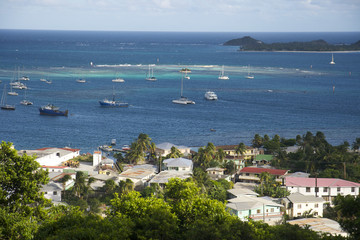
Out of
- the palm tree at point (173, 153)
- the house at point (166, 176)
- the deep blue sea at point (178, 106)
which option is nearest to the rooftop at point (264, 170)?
the house at point (166, 176)

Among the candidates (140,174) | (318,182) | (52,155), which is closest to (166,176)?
(140,174)

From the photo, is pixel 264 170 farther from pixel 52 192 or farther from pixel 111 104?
pixel 111 104

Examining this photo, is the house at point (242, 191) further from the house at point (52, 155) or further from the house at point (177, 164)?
the house at point (52, 155)

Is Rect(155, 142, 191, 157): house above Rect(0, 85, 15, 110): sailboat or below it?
above

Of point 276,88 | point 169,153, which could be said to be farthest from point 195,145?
point 276,88

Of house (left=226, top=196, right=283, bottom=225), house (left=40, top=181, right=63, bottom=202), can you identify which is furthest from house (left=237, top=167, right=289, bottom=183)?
house (left=40, top=181, right=63, bottom=202)

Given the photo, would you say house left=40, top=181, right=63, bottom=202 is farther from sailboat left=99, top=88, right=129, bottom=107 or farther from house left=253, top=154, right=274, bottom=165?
sailboat left=99, top=88, right=129, bottom=107
